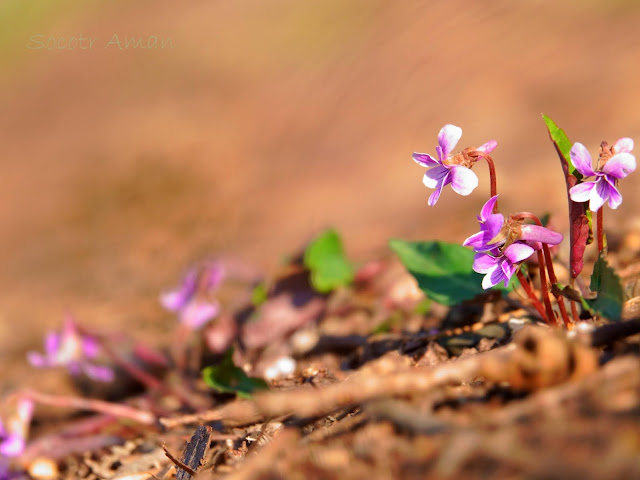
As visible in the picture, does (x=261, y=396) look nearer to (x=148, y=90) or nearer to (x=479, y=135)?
(x=479, y=135)

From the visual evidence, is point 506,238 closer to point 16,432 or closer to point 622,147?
point 622,147

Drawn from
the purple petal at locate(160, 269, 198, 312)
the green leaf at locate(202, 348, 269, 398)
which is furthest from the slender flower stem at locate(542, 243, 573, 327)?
the purple petal at locate(160, 269, 198, 312)

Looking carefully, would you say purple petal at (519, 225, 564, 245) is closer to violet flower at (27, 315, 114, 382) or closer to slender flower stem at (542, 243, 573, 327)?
slender flower stem at (542, 243, 573, 327)

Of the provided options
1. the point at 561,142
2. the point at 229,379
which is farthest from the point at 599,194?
the point at 229,379

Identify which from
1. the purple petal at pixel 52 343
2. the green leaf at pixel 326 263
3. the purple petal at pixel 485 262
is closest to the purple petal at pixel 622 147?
the purple petal at pixel 485 262

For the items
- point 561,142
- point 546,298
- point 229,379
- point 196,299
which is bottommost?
point 229,379

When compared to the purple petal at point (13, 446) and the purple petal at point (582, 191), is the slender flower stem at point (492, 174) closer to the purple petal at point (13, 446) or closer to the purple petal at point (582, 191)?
the purple petal at point (582, 191)

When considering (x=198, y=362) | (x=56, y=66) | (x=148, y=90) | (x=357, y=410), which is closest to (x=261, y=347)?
(x=198, y=362)
